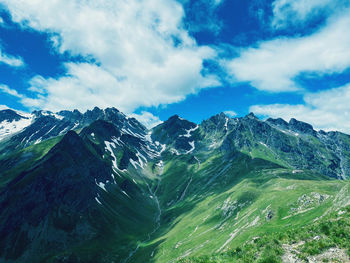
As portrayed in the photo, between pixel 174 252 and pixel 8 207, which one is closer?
pixel 174 252

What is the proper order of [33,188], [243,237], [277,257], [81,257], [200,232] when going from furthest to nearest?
[33,188] → [81,257] → [200,232] → [243,237] → [277,257]

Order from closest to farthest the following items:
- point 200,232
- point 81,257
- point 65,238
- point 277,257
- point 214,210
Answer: point 277,257 → point 200,232 → point 81,257 → point 214,210 → point 65,238

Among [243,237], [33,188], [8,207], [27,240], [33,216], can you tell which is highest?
[33,188]

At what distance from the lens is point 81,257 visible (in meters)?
158

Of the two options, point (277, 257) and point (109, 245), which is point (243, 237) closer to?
point (277, 257)

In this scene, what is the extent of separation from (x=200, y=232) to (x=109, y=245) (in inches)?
3424

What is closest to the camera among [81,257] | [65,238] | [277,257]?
[277,257]

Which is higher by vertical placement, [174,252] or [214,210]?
[214,210]

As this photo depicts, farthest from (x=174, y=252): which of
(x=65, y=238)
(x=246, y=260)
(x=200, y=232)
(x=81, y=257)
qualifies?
(x=246, y=260)

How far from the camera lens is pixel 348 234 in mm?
18391

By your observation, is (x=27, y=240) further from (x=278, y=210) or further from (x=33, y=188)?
(x=278, y=210)

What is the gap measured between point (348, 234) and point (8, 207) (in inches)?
8825

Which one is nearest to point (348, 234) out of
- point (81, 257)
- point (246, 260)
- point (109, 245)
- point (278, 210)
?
point (246, 260)

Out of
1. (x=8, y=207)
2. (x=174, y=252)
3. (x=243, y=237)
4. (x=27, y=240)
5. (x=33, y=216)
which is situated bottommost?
(x=174, y=252)
